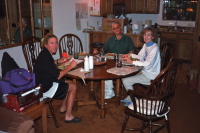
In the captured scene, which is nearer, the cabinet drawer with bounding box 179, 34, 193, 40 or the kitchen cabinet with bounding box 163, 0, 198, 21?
the cabinet drawer with bounding box 179, 34, 193, 40

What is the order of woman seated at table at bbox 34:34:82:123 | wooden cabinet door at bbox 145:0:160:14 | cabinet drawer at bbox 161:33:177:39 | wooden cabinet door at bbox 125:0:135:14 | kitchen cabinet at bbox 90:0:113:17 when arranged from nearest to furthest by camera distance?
woman seated at table at bbox 34:34:82:123
kitchen cabinet at bbox 90:0:113:17
cabinet drawer at bbox 161:33:177:39
wooden cabinet door at bbox 125:0:135:14
wooden cabinet door at bbox 145:0:160:14

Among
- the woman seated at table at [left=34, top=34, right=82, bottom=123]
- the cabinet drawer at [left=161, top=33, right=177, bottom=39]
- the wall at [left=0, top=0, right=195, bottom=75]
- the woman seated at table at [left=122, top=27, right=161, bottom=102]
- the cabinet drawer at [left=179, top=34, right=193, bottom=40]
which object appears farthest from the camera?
the cabinet drawer at [left=161, top=33, right=177, bottom=39]

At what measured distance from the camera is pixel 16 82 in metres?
2.22

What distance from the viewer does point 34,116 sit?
93.8 inches

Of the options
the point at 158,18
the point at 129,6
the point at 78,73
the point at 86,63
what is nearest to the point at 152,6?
the point at 158,18

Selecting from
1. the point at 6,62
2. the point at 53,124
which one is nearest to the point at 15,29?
the point at 6,62

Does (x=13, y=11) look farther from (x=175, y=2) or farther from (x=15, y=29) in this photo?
(x=175, y=2)

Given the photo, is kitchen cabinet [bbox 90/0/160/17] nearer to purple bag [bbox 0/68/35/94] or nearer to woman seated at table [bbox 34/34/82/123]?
woman seated at table [bbox 34/34/82/123]

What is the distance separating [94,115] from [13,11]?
2026 mm

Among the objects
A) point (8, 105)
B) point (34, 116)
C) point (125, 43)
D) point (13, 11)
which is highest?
point (13, 11)

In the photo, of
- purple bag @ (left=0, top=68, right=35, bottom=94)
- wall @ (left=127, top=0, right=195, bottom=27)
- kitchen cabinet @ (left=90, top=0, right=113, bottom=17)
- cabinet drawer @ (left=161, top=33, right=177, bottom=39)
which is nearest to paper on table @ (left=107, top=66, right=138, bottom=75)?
purple bag @ (left=0, top=68, right=35, bottom=94)

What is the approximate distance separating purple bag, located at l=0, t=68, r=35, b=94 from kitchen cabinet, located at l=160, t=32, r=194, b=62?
495cm

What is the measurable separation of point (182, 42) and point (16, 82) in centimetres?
523

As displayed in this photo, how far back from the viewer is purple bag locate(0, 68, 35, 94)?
219cm
